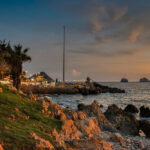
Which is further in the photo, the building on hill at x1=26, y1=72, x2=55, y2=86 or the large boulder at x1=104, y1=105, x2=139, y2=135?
the building on hill at x1=26, y1=72, x2=55, y2=86

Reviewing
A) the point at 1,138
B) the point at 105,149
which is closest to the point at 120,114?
the point at 105,149

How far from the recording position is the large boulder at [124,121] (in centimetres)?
1493

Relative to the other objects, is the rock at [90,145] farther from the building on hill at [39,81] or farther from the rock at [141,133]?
→ the building on hill at [39,81]

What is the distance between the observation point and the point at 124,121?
15.9 m

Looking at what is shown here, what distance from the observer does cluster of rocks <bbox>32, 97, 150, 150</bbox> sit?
7964 millimetres

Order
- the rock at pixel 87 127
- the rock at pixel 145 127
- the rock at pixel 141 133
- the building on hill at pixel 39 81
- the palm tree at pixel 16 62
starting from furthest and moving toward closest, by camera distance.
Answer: the building on hill at pixel 39 81
the palm tree at pixel 16 62
the rock at pixel 145 127
the rock at pixel 141 133
the rock at pixel 87 127

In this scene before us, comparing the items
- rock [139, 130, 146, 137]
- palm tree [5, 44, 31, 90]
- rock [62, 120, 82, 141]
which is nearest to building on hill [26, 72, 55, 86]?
palm tree [5, 44, 31, 90]

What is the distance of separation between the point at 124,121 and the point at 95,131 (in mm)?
4576

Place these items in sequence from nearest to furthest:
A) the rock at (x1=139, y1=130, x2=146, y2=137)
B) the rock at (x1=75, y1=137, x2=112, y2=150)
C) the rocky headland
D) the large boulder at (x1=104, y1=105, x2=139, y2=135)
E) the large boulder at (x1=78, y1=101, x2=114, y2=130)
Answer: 1. the rocky headland
2. the rock at (x1=75, y1=137, x2=112, y2=150)
3. the rock at (x1=139, y1=130, x2=146, y2=137)
4. the large boulder at (x1=78, y1=101, x2=114, y2=130)
5. the large boulder at (x1=104, y1=105, x2=139, y2=135)

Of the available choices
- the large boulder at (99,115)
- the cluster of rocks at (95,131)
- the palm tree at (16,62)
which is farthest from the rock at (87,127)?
the palm tree at (16,62)

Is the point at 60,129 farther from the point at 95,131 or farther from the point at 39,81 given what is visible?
the point at 39,81

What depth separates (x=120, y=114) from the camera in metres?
16.9

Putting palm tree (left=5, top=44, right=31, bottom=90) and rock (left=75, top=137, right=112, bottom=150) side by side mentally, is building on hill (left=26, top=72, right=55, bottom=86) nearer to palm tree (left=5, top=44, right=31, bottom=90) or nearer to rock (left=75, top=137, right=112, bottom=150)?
palm tree (left=5, top=44, right=31, bottom=90)

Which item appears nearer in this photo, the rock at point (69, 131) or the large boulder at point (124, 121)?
the rock at point (69, 131)
